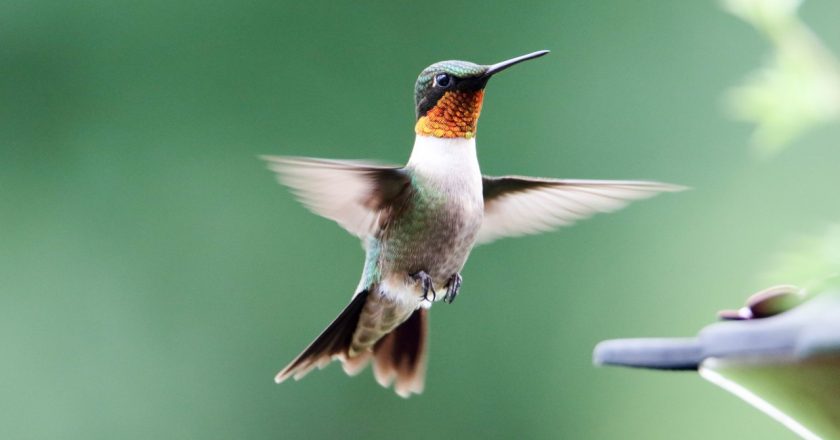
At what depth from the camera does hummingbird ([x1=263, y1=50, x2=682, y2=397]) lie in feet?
6.16

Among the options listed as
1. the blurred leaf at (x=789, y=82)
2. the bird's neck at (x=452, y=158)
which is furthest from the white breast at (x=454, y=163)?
the blurred leaf at (x=789, y=82)

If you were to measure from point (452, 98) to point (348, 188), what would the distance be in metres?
0.23

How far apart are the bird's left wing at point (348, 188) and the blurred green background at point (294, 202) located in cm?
200

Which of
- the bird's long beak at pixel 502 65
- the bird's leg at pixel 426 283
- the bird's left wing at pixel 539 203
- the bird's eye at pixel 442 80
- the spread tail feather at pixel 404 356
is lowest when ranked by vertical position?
the spread tail feather at pixel 404 356

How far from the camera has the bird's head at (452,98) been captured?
6.14 ft

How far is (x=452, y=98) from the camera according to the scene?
193 centimetres

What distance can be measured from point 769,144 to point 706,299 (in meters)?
2.36

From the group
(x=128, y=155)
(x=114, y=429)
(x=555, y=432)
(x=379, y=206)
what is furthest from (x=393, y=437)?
(x=379, y=206)

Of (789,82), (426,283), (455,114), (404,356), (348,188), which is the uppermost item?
(789,82)

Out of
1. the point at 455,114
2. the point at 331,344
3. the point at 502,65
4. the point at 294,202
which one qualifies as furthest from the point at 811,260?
the point at 294,202

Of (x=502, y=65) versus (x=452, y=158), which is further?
(x=452, y=158)

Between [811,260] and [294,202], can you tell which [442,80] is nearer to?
[811,260]

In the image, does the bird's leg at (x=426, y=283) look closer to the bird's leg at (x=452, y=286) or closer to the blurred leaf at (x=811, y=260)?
the bird's leg at (x=452, y=286)

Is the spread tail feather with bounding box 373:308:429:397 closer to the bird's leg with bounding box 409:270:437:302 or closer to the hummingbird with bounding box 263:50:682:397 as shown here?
the hummingbird with bounding box 263:50:682:397
